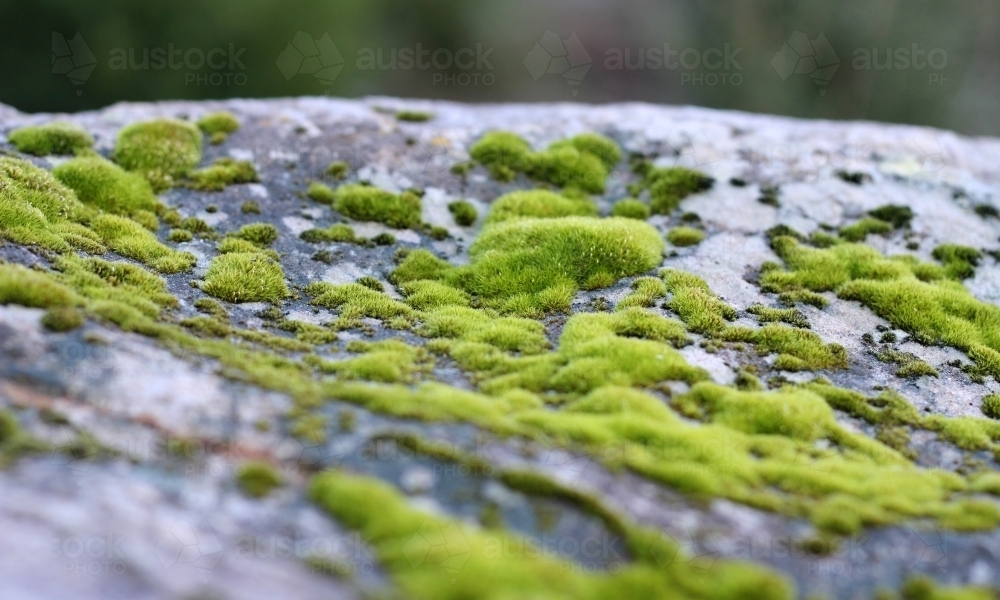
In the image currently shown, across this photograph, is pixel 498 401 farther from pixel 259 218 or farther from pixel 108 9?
pixel 108 9

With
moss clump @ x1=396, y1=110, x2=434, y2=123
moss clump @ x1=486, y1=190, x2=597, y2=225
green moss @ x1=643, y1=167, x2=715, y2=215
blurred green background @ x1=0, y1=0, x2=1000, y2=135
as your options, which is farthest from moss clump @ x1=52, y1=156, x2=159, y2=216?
blurred green background @ x1=0, y1=0, x2=1000, y2=135

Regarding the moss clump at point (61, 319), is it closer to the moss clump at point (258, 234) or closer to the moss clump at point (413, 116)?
the moss clump at point (258, 234)

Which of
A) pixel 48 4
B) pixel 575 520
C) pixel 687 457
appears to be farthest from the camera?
pixel 48 4

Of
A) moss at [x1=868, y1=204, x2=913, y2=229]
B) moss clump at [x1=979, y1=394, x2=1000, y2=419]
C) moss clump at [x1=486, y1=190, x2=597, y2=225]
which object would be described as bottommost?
moss clump at [x1=979, y1=394, x2=1000, y2=419]

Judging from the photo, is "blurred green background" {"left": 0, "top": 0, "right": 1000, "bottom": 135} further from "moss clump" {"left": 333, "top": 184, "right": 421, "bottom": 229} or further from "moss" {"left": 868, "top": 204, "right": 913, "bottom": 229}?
"moss" {"left": 868, "top": 204, "right": 913, "bottom": 229}

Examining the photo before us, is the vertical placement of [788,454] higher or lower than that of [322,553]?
lower

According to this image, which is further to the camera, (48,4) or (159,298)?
(48,4)

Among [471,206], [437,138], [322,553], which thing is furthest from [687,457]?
[437,138]
